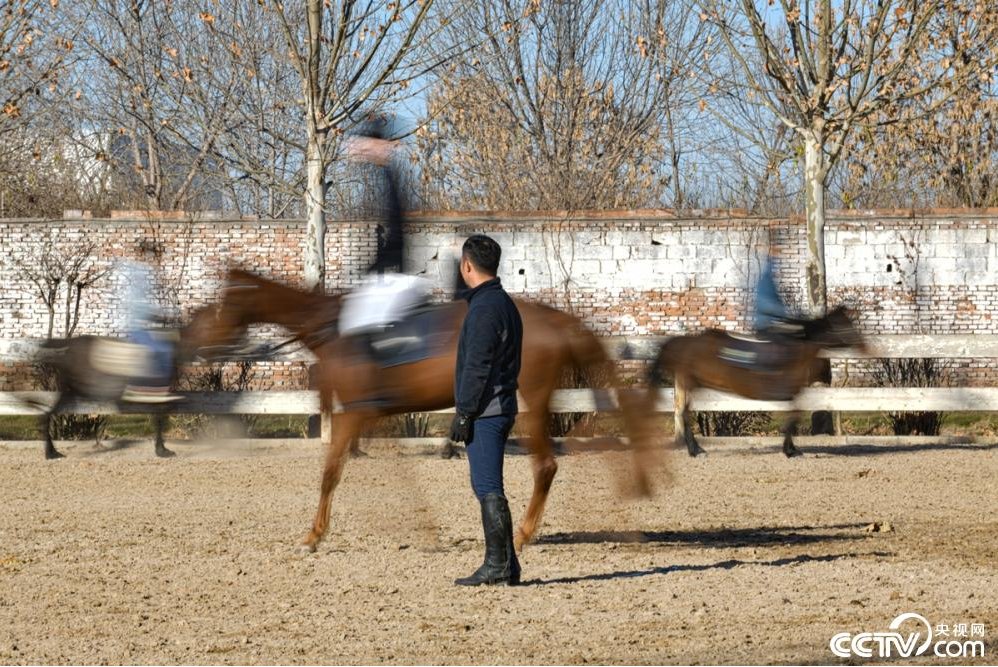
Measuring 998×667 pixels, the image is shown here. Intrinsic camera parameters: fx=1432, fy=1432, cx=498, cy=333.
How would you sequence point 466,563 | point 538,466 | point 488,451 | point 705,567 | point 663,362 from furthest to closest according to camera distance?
point 663,362, point 538,466, point 466,563, point 705,567, point 488,451

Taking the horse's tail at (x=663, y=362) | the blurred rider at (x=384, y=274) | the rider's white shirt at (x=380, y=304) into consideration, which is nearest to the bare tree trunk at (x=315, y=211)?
the blurred rider at (x=384, y=274)

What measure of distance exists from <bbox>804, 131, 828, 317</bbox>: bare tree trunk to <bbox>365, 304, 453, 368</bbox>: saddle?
399 inches

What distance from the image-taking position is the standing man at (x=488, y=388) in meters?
7.22

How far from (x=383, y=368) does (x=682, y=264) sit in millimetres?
14290

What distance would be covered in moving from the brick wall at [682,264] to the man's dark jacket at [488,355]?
14598 mm

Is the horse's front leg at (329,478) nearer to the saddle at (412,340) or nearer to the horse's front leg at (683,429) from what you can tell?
the saddle at (412,340)

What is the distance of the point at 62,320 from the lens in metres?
22.6

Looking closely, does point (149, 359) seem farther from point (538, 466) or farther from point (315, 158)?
point (315, 158)

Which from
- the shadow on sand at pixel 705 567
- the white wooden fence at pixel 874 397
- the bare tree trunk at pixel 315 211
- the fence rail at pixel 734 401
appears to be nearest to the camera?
the shadow on sand at pixel 705 567

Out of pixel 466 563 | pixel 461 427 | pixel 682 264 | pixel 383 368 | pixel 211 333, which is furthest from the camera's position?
pixel 682 264

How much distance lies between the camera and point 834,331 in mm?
9086

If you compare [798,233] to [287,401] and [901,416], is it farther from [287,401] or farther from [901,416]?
[287,401]

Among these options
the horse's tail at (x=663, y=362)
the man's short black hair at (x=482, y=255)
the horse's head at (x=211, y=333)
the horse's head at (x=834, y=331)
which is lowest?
the horse's tail at (x=663, y=362)

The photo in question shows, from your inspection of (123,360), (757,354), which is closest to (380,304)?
(123,360)
